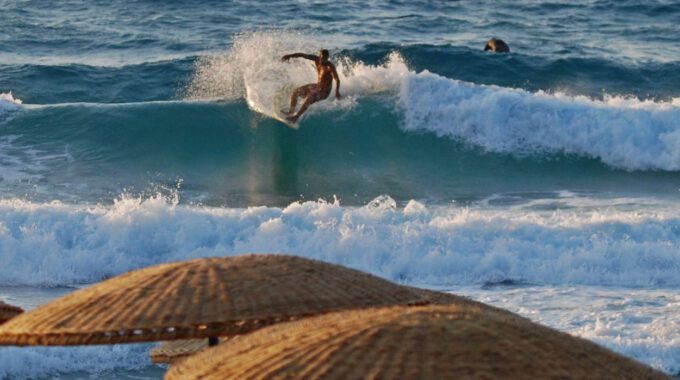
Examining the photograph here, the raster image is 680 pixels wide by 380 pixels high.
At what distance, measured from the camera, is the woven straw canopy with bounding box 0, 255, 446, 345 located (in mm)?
4414

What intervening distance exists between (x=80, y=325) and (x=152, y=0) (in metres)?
25.6

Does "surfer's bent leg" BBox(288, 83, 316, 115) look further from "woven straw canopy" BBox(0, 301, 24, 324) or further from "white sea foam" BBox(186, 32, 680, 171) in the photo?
"woven straw canopy" BBox(0, 301, 24, 324)

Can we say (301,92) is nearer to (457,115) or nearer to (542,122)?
(457,115)

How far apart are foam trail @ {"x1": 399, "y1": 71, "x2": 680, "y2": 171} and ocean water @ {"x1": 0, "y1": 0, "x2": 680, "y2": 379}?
4 cm

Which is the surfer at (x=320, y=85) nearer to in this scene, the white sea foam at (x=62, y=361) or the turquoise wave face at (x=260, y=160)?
the turquoise wave face at (x=260, y=160)

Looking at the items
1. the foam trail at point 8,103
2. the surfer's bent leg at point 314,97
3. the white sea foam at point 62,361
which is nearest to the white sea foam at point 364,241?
the surfer's bent leg at point 314,97

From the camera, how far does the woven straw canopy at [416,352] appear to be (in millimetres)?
3273

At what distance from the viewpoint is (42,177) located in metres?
18.4

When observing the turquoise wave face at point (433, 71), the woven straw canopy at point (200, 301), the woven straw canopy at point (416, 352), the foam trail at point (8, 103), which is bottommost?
the foam trail at point (8, 103)

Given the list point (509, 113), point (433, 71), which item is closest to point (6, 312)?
point (509, 113)

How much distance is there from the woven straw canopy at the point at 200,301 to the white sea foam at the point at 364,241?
8.71 meters

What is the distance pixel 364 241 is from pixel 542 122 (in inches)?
272

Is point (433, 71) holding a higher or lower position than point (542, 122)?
→ higher

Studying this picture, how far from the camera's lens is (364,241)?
14430mm
